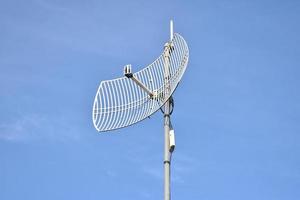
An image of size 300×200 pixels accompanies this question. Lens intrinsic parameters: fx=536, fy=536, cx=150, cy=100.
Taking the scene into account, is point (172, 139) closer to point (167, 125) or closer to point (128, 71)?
point (167, 125)

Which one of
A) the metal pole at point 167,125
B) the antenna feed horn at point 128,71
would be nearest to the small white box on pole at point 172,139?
the metal pole at point 167,125

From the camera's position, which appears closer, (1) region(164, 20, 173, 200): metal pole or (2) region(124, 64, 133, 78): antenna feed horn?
(1) region(164, 20, 173, 200): metal pole

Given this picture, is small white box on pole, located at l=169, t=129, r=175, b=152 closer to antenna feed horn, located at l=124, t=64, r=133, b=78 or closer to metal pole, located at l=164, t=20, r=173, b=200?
metal pole, located at l=164, t=20, r=173, b=200

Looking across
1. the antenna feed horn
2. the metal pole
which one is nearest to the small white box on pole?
the metal pole

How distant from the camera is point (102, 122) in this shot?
14.3m

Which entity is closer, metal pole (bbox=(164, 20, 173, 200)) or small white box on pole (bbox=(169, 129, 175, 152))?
metal pole (bbox=(164, 20, 173, 200))

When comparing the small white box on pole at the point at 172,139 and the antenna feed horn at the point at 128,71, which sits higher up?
the antenna feed horn at the point at 128,71

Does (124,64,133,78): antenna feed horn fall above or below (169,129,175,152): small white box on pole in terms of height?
above

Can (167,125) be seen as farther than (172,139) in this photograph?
Yes

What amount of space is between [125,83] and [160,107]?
7.54 feet

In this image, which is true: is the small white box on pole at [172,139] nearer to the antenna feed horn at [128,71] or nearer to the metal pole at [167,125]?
the metal pole at [167,125]

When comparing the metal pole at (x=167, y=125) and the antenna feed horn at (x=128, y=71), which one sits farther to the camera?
the antenna feed horn at (x=128, y=71)

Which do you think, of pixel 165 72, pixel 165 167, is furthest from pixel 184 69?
pixel 165 167

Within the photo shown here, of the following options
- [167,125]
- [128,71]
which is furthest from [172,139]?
[128,71]
